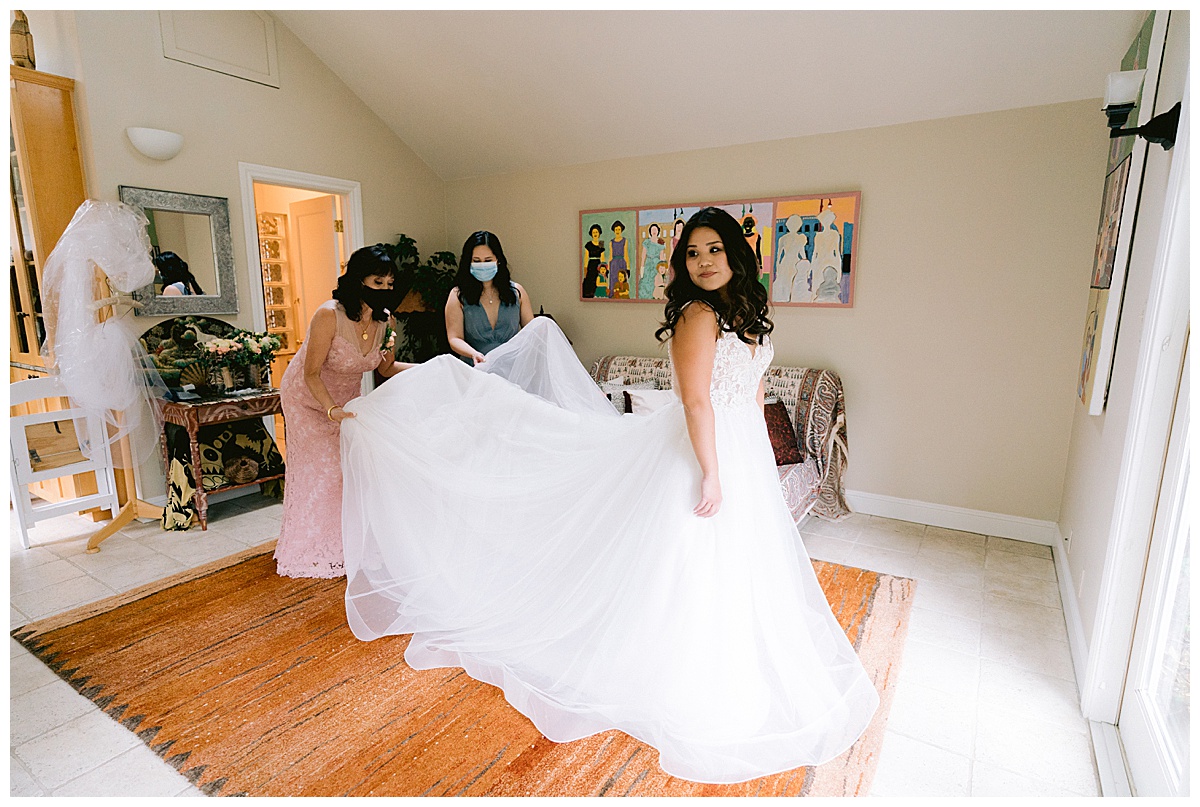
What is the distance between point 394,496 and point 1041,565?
306 cm

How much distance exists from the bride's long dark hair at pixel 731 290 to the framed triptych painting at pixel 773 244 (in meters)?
1.88

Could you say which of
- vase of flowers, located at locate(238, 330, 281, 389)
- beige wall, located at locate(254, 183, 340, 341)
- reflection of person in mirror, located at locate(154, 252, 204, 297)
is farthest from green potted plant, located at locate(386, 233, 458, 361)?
reflection of person in mirror, located at locate(154, 252, 204, 297)

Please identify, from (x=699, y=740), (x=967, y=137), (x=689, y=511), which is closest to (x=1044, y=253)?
(x=967, y=137)

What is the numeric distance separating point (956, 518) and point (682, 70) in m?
2.89

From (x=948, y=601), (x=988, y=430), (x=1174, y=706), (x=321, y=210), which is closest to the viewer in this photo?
(x=1174, y=706)

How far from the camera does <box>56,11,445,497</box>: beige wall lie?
331cm

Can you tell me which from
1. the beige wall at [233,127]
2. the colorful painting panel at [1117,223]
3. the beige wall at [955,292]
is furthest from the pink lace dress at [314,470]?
the colorful painting panel at [1117,223]

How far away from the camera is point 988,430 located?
11.2 ft

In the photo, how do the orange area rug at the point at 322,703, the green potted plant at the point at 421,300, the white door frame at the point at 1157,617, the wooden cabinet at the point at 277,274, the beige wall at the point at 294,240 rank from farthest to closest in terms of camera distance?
the wooden cabinet at the point at 277,274, the beige wall at the point at 294,240, the green potted plant at the point at 421,300, the orange area rug at the point at 322,703, the white door frame at the point at 1157,617

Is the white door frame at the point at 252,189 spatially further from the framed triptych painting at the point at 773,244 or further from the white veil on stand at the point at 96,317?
the framed triptych painting at the point at 773,244

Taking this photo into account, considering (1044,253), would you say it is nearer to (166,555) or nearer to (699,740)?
(699,740)

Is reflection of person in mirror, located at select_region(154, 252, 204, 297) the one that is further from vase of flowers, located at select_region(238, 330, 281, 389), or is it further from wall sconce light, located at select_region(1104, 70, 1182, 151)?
wall sconce light, located at select_region(1104, 70, 1182, 151)

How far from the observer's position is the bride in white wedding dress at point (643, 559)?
180cm

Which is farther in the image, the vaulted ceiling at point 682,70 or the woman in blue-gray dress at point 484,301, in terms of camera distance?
the woman in blue-gray dress at point 484,301
